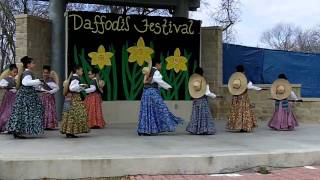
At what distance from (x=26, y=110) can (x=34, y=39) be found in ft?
15.5

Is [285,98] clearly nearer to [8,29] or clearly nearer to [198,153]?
[198,153]

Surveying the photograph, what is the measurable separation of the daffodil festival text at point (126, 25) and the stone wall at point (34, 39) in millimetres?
1073

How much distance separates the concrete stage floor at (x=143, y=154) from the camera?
326 inches

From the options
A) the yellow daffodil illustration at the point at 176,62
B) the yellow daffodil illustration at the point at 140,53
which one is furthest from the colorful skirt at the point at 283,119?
the yellow daffodil illustration at the point at 140,53

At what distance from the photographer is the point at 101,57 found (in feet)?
52.7

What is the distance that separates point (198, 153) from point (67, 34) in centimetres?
783

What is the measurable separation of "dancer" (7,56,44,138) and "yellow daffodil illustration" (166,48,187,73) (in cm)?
585

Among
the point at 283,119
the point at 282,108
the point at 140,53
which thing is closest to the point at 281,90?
the point at 282,108

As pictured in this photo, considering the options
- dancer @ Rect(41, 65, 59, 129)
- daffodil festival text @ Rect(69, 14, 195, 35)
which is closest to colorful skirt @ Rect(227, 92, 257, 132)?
daffodil festival text @ Rect(69, 14, 195, 35)

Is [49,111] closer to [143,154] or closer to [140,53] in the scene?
[140,53]

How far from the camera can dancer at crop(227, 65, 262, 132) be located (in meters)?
13.8

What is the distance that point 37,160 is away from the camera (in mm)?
8250

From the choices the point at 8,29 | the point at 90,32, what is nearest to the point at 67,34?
the point at 90,32

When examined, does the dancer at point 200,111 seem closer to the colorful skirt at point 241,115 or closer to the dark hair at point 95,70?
the colorful skirt at point 241,115
